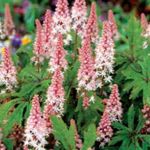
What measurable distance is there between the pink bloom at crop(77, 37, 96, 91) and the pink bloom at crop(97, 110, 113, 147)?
0.60 ft

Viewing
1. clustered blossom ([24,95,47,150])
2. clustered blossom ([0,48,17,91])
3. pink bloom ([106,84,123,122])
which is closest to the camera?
clustered blossom ([24,95,47,150])

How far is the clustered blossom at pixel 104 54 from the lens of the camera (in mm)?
2533

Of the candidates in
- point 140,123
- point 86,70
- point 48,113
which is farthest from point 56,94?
point 140,123

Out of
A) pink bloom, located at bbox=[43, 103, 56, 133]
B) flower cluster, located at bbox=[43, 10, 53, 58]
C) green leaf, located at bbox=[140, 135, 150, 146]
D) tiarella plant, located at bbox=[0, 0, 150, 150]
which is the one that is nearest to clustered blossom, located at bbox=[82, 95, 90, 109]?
tiarella plant, located at bbox=[0, 0, 150, 150]

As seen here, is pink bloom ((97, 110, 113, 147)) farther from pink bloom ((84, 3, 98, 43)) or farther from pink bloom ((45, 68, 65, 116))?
pink bloom ((84, 3, 98, 43))

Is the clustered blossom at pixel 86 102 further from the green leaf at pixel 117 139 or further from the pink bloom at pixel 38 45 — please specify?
the pink bloom at pixel 38 45

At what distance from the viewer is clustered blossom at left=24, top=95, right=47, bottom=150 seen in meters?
2.21

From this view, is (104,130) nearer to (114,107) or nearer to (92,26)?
(114,107)

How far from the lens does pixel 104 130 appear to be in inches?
96.0

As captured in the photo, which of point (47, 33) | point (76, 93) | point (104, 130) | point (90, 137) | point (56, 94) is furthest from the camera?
point (47, 33)

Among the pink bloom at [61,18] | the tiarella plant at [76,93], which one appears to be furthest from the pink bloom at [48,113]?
the pink bloom at [61,18]

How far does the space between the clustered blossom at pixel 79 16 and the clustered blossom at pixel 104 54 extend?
263mm

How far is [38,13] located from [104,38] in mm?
5194

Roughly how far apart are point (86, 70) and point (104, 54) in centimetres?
17
